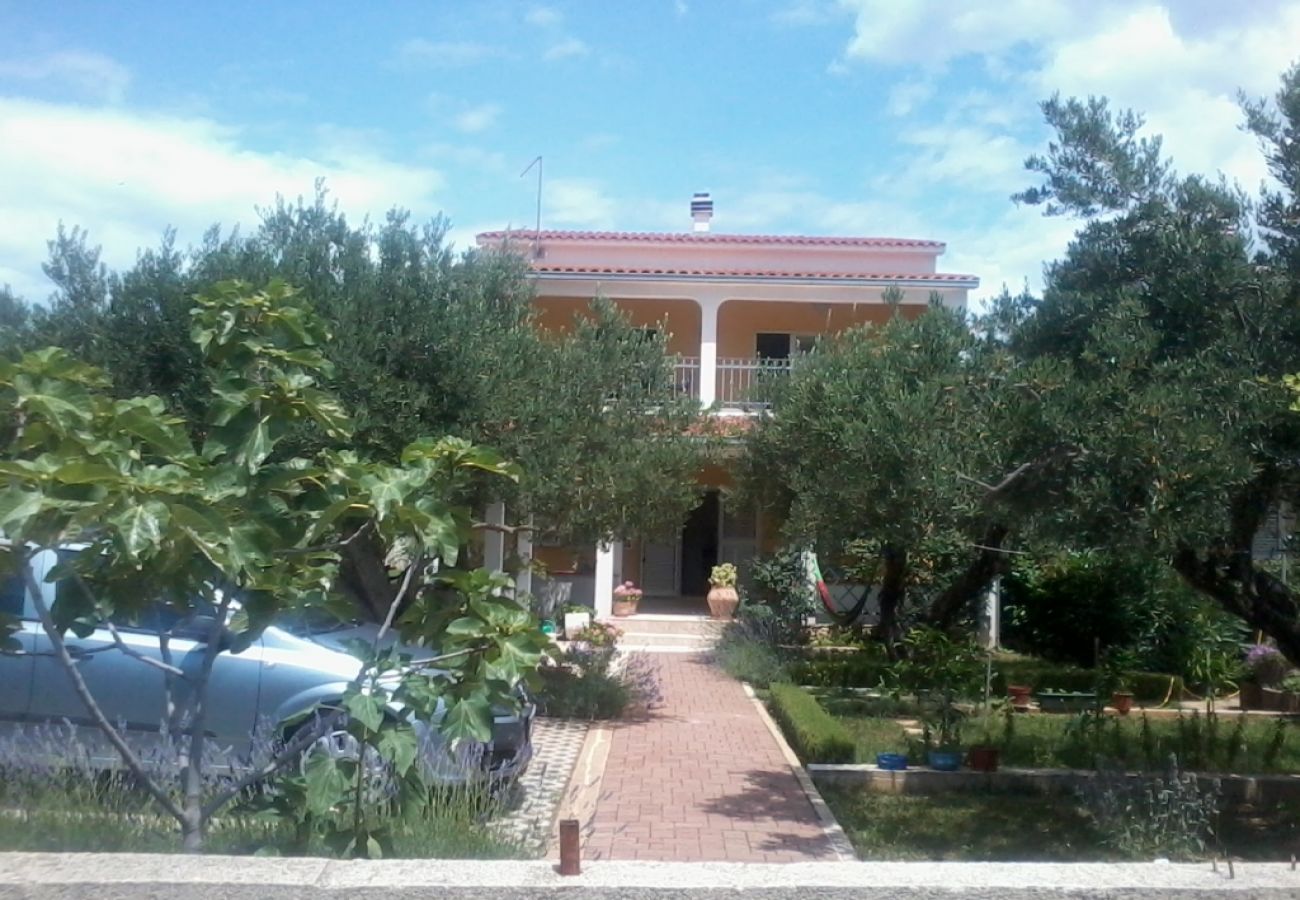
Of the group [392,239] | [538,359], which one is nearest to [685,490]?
[538,359]

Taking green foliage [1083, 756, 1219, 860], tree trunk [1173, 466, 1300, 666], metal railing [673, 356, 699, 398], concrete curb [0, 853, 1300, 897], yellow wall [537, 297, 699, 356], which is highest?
yellow wall [537, 297, 699, 356]

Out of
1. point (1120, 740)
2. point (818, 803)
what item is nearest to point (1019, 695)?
point (1120, 740)

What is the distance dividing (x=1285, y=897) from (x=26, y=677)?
6.69 m

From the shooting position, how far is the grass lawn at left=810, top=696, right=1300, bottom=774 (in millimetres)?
9586

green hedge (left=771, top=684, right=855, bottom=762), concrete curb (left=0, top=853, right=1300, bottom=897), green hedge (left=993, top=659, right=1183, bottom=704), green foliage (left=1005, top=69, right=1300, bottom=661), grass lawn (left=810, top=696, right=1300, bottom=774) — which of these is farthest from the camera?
green hedge (left=993, top=659, right=1183, bottom=704)

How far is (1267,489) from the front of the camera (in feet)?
21.4

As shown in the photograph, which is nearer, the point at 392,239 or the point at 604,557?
the point at 392,239

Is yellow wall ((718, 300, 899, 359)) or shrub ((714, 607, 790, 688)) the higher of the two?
yellow wall ((718, 300, 899, 359))

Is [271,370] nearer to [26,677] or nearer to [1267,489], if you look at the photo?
[26,677]

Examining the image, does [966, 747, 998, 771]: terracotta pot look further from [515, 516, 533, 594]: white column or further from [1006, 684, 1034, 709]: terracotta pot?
[515, 516, 533, 594]: white column

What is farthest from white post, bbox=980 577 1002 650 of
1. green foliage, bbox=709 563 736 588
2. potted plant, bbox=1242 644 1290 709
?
green foliage, bbox=709 563 736 588

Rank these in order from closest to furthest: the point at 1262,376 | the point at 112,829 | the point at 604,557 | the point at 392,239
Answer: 1. the point at 112,829
2. the point at 1262,376
3. the point at 392,239
4. the point at 604,557

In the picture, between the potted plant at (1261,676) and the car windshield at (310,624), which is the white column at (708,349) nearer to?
the potted plant at (1261,676)

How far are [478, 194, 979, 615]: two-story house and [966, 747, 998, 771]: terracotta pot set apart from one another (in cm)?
975
